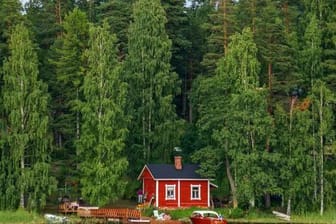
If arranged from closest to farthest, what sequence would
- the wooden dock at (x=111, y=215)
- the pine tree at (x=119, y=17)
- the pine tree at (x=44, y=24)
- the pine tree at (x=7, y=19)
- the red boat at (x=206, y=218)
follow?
1. the red boat at (x=206, y=218)
2. the wooden dock at (x=111, y=215)
3. the pine tree at (x=7, y=19)
4. the pine tree at (x=44, y=24)
5. the pine tree at (x=119, y=17)

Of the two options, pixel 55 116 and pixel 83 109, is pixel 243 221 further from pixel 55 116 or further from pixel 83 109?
pixel 55 116

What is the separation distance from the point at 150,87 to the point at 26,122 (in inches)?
456

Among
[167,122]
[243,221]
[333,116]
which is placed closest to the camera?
[243,221]

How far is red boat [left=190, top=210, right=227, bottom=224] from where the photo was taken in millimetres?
42359

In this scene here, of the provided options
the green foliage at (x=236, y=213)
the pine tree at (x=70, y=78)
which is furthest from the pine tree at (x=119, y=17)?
the green foliage at (x=236, y=213)

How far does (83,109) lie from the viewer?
162ft

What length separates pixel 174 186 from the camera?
52.4 metres

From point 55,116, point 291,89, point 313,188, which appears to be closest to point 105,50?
point 55,116

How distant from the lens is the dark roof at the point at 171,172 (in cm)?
5222

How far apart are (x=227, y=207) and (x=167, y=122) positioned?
8.10m

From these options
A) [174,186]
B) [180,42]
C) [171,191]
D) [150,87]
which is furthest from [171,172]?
[180,42]

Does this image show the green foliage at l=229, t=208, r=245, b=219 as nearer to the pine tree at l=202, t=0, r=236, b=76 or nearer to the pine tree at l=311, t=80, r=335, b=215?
the pine tree at l=311, t=80, r=335, b=215

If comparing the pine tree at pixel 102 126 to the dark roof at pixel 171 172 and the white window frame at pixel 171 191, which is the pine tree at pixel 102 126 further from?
the white window frame at pixel 171 191

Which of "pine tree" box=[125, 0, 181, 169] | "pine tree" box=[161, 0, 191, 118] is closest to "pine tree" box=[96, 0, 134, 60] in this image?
"pine tree" box=[161, 0, 191, 118]
